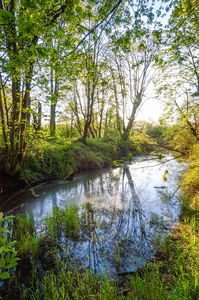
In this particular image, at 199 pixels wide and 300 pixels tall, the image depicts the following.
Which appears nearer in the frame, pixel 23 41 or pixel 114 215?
pixel 23 41

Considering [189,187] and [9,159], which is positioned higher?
[9,159]

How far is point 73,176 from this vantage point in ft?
32.8

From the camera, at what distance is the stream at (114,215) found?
3.03 m

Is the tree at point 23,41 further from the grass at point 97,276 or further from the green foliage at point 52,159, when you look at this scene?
the grass at point 97,276

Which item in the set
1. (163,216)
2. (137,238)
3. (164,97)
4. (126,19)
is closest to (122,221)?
(137,238)

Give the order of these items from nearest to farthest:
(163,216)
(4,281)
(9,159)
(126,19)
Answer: (4,281) → (126,19) → (163,216) → (9,159)

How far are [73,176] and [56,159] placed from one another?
1654mm

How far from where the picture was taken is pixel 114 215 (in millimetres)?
4867

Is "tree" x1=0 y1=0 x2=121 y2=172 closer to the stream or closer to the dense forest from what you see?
the dense forest

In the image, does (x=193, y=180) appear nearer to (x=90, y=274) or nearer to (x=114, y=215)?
(x=114, y=215)

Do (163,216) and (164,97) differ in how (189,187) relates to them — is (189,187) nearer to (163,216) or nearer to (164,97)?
(163,216)

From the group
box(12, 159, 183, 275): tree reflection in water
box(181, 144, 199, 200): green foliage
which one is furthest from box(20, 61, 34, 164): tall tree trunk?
box(181, 144, 199, 200): green foliage

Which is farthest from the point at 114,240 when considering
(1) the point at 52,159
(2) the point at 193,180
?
(1) the point at 52,159

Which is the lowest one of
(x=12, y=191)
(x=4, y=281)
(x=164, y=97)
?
(x=4, y=281)
